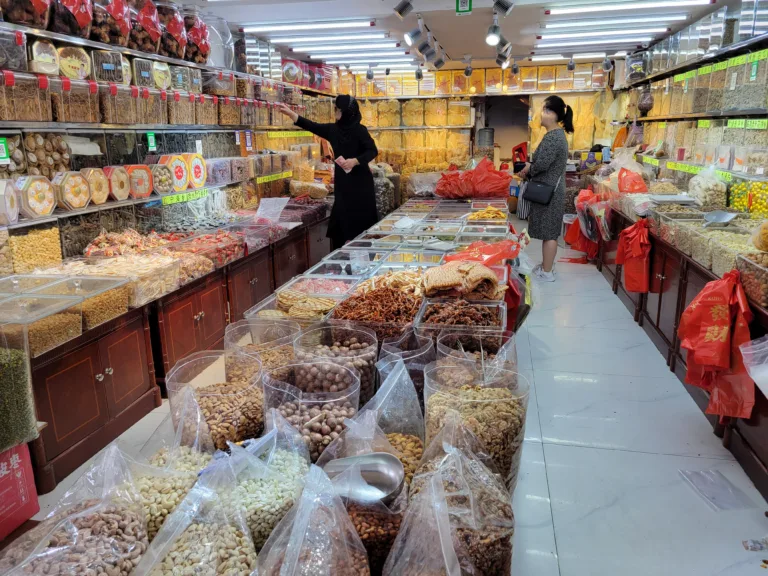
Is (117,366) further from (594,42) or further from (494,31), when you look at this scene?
(594,42)

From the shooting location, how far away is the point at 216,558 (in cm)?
108

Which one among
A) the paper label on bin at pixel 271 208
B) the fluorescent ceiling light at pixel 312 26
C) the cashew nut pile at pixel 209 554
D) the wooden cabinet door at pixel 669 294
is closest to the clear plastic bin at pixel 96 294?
the cashew nut pile at pixel 209 554

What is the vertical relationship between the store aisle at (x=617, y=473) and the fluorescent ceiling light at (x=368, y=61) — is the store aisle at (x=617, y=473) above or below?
below

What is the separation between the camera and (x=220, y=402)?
158cm

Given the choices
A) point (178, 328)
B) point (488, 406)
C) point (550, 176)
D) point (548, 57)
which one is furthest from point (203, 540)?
point (548, 57)

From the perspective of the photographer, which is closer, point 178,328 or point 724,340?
point 724,340

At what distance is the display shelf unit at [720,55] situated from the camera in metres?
4.38

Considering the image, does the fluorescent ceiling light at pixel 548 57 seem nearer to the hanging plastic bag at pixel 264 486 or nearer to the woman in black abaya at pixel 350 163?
the woman in black abaya at pixel 350 163

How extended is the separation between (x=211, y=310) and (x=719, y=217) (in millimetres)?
3649

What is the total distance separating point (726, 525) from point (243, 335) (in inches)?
83.1

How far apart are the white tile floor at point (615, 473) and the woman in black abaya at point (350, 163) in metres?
2.24

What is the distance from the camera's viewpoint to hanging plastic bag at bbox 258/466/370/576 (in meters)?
1.08

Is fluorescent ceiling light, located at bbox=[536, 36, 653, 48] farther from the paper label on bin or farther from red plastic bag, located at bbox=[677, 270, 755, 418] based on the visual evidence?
red plastic bag, located at bbox=[677, 270, 755, 418]

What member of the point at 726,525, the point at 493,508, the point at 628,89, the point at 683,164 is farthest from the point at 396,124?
the point at 493,508
